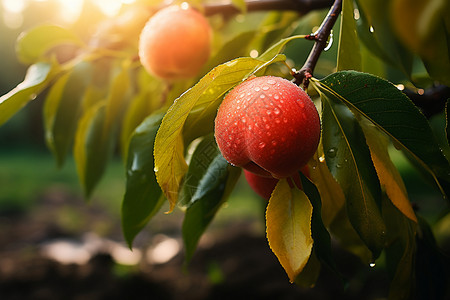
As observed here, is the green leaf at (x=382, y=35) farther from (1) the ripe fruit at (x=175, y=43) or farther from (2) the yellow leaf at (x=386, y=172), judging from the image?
(1) the ripe fruit at (x=175, y=43)

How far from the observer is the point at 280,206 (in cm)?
43

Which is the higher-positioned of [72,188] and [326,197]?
[326,197]

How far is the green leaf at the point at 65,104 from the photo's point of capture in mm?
782

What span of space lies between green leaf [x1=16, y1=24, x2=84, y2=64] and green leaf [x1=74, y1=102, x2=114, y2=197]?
16 cm

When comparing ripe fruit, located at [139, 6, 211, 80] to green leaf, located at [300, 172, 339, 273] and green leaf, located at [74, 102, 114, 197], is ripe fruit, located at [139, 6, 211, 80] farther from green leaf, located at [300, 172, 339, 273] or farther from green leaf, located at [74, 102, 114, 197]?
Answer: green leaf, located at [300, 172, 339, 273]

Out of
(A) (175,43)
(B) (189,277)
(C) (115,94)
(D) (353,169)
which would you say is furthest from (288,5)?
(B) (189,277)

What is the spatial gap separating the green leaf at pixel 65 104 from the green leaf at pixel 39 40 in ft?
0.34

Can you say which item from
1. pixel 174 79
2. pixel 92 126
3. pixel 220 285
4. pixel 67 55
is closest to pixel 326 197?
pixel 174 79

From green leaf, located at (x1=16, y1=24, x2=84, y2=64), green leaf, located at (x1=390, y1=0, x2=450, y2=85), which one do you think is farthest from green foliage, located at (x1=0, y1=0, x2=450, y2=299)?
green leaf, located at (x1=16, y1=24, x2=84, y2=64)

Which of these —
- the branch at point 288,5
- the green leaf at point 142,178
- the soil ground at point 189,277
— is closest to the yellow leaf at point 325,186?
the green leaf at point 142,178

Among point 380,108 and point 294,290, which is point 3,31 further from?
point 380,108

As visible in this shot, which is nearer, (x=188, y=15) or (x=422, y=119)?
(x=422, y=119)

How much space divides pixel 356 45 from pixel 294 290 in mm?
1105

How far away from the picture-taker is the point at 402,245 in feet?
1.85
